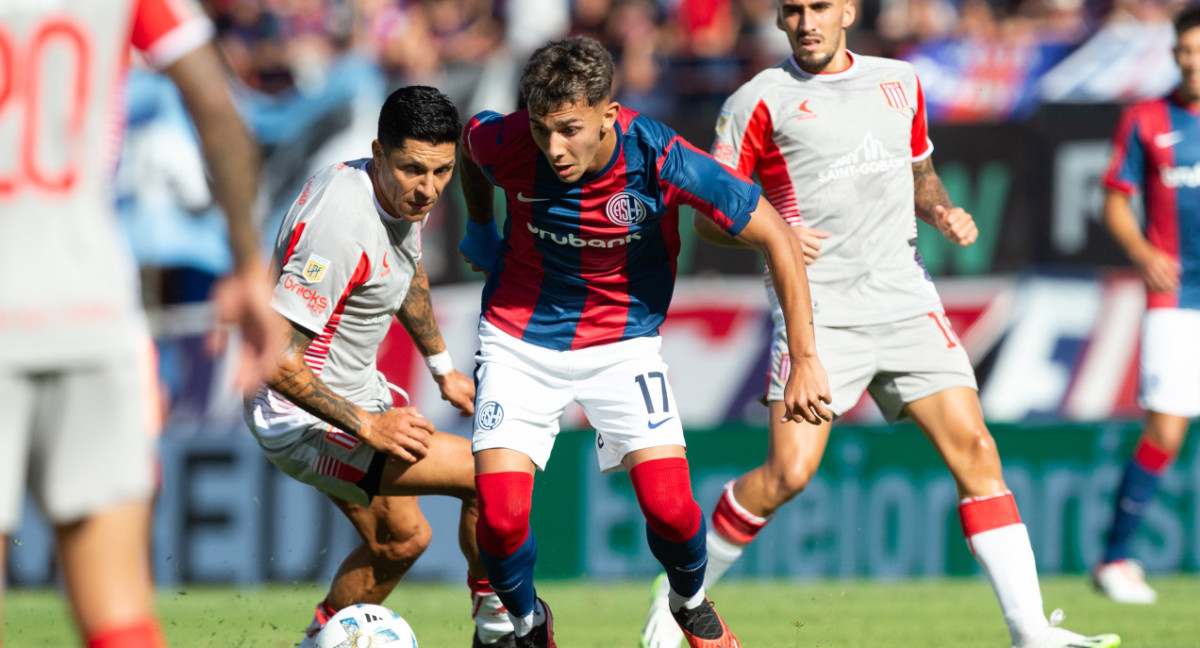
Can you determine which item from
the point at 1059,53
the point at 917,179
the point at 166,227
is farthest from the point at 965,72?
the point at 166,227

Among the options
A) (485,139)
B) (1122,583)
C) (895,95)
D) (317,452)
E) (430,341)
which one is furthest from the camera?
(1122,583)

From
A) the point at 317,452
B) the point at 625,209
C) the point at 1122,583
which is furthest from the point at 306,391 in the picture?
the point at 1122,583

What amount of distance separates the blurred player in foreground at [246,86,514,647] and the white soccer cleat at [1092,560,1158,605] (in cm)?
397

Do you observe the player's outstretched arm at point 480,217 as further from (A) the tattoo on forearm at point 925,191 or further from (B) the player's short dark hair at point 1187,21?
(B) the player's short dark hair at point 1187,21

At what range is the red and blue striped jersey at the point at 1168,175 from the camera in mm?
7984

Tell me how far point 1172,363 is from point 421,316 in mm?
4497

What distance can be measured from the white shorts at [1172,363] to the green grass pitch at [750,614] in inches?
43.5

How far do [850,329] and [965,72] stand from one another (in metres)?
6.58

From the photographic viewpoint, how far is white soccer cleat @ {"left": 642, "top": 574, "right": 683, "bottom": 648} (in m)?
5.70

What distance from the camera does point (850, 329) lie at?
5566 millimetres

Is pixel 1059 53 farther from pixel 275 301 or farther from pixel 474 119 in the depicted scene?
pixel 275 301

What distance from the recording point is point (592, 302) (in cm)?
527

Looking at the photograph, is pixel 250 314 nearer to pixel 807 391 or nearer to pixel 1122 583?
pixel 807 391

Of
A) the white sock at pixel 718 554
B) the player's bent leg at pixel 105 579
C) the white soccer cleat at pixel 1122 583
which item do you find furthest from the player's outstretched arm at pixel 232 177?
the white soccer cleat at pixel 1122 583
